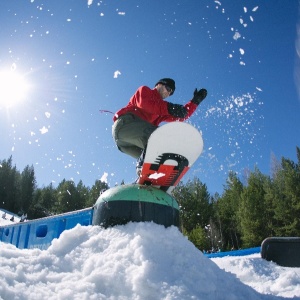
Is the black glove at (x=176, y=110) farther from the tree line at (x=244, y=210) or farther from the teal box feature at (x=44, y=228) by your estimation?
the tree line at (x=244, y=210)

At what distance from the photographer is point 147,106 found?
3764 mm

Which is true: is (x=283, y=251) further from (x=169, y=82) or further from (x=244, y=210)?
(x=244, y=210)

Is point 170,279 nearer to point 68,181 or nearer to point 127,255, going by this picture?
point 127,255

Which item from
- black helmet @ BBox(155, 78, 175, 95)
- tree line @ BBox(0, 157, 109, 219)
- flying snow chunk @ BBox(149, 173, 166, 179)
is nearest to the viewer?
flying snow chunk @ BBox(149, 173, 166, 179)

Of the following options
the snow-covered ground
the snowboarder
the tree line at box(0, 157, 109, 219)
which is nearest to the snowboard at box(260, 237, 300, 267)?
the snow-covered ground

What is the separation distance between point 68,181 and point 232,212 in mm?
40764

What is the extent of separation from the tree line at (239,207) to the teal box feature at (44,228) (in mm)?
27198

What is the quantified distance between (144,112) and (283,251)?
9.12 ft

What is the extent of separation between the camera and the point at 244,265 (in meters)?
3.51

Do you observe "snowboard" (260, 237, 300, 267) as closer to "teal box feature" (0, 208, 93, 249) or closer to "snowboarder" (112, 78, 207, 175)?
"snowboarder" (112, 78, 207, 175)

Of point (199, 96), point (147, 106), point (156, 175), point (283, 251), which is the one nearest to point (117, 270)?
point (156, 175)

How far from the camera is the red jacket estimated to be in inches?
148

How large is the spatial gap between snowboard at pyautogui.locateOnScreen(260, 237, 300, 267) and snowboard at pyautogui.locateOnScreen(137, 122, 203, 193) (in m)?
1.64

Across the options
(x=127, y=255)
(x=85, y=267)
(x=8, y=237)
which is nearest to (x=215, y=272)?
(x=127, y=255)
